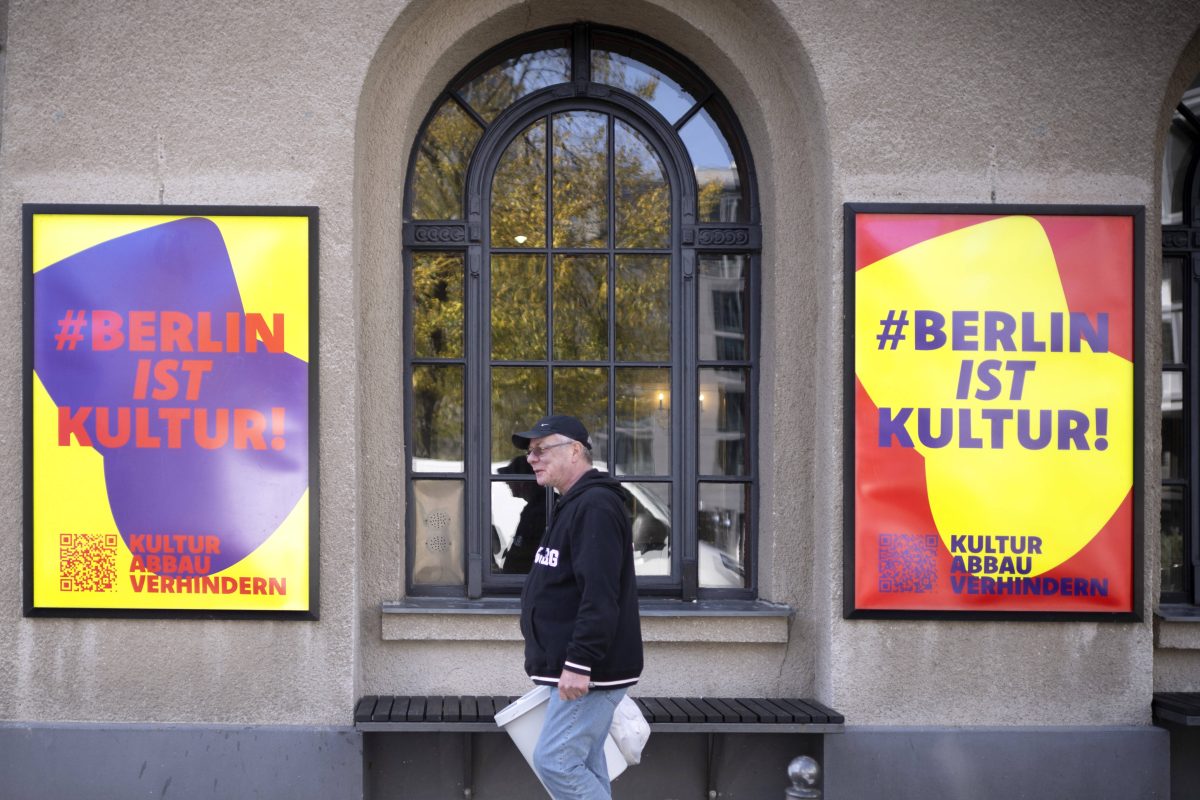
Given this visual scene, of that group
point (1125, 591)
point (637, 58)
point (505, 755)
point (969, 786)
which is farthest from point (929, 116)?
point (505, 755)

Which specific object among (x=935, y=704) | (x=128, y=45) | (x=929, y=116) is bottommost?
(x=935, y=704)

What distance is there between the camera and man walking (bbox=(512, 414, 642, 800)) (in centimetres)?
415

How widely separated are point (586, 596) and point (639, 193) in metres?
2.76

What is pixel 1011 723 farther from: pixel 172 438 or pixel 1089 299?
pixel 172 438

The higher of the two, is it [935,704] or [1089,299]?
[1089,299]

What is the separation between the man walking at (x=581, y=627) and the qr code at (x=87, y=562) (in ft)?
7.71

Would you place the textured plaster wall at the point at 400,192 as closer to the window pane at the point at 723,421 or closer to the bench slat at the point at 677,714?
the bench slat at the point at 677,714

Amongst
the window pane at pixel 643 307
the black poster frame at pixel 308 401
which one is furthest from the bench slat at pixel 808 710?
the black poster frame at pixel 308 401

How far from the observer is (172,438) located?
17.8 ft

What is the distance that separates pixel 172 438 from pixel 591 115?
9.45 ft

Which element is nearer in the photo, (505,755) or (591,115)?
(505,755)

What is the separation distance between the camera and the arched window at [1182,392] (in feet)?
20.1

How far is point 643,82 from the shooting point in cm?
619

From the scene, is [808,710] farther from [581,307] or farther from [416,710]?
[581,307]
